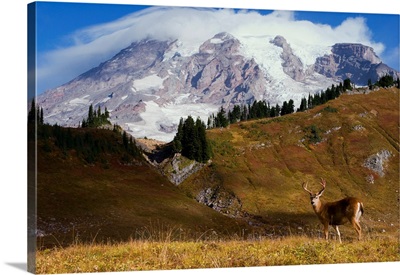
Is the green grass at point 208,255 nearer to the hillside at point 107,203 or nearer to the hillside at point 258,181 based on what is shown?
the hillside at point 107,203

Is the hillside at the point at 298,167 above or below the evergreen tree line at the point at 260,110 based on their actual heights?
below

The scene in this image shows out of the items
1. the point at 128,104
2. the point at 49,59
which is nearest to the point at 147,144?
the point at 128,104

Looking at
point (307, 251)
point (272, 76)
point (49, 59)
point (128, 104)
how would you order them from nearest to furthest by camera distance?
point (307, 251)
point (49, 59)
point (128, 104)
point (272, 76)

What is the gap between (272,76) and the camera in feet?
76.1

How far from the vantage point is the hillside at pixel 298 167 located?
23250 millimetres

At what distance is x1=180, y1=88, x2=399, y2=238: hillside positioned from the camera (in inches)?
915

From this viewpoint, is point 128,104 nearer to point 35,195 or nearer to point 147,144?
point 147,144

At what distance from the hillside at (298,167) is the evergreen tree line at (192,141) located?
0.33m

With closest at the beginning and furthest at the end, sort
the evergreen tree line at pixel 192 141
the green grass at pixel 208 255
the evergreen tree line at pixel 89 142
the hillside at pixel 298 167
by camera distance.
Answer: the green grass at pixel 208 255 → the evergreen tree line at pixel 89 142 → the evergreen tree line at pixel 192 141 → the hillside at pixel 298 167

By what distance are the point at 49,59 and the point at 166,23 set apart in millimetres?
3668

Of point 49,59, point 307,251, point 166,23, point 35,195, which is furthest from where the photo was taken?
point 166,23

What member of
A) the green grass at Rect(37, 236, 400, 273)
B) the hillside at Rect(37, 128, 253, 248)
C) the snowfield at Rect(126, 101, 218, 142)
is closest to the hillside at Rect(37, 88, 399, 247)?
the hillside at Rect(37, 128, 253, 248)

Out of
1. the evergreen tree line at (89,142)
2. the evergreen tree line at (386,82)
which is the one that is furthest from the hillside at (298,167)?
the evergreen tree line at (89,142)

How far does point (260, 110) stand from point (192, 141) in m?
2.51
